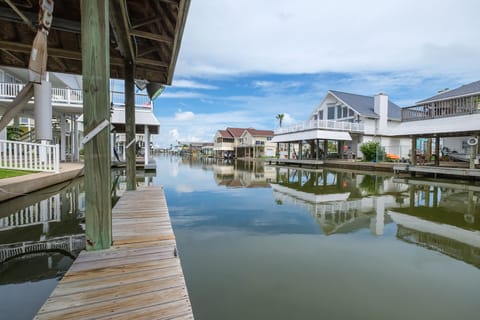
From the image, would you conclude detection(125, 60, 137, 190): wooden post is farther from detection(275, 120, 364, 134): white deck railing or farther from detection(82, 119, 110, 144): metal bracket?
detection(275, 120, 364, 134): white deck railing

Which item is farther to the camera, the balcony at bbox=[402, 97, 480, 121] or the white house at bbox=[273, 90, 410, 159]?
the white house at bbox=[273, 90, 410, 159]

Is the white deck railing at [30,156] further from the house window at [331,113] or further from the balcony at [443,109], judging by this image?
the house window at [331,113]

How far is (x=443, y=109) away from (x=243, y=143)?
2888cm

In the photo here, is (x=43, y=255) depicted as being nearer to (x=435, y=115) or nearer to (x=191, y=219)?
(x=191, y=219)

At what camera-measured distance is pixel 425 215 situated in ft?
17.6

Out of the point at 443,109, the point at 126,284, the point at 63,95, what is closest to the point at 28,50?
the point at 126,284

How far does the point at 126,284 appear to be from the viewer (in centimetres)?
176

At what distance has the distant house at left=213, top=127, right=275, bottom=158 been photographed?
37.3 metres

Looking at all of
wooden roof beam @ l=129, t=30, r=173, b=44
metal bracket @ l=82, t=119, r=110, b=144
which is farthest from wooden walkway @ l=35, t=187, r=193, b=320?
wooden roof beam @ l=129, t=30, r=173, b=44

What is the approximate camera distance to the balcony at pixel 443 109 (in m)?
12.1

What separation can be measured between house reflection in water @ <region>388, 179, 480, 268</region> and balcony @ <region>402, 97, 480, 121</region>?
6809 millimetres

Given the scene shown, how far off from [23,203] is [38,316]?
5.50 meters

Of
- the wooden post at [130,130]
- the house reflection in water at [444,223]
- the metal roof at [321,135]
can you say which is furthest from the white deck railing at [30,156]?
the metal roof at [321,135]

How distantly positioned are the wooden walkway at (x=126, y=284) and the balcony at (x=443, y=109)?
1532 centimetres
